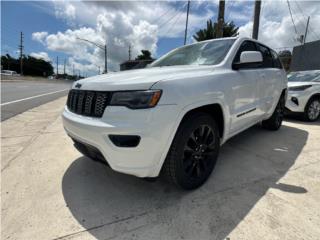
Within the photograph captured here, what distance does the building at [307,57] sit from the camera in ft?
45.8

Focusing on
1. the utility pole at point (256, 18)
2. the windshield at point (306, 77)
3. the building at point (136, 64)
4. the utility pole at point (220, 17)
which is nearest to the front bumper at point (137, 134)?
the building at point (136, 64)

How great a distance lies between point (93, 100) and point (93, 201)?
1025mm

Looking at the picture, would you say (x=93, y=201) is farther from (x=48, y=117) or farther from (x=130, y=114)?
(x=48, y=117)

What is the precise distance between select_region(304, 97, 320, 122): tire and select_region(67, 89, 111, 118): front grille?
5.82 meters

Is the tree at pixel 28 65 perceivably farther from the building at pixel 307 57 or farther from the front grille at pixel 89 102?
the front grille at pixel 89 102

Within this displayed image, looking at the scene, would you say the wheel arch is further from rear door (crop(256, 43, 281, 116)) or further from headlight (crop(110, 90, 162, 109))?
rear door (crop(256, 43, 281, 116))

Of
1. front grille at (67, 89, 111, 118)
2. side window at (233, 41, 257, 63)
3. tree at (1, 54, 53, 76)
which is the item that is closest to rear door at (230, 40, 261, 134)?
side window at (233, 41, 257, 63)

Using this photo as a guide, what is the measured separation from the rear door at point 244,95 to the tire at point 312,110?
132 inches

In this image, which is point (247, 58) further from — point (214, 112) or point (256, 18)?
point (256, 18)

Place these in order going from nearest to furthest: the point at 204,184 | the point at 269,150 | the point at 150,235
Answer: the point at 150,235
the point at 204,184
the point at 269,150

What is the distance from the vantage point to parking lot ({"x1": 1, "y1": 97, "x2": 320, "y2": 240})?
1.88 meters

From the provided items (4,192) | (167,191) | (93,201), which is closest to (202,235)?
(167,191)

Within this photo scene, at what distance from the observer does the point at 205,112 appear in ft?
8.18

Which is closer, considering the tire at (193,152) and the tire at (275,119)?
the tire at (193,152)
